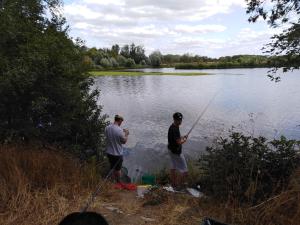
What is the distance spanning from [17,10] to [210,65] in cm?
10359

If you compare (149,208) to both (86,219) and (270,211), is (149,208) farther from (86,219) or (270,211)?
(86,219)

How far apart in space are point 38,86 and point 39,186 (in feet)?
14.2

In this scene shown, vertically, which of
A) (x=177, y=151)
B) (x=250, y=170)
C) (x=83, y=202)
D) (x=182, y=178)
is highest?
(x=250, y=170)

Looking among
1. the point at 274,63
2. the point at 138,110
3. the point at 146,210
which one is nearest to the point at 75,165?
the point at 146,210

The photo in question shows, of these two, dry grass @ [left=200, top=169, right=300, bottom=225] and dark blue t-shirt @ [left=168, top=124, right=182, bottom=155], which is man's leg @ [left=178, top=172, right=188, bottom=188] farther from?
dry grass @ [left=200, top=169, right=300, bottom=225]

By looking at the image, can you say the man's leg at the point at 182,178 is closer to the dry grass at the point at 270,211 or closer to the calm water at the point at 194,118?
the calm water at the point at 194,118

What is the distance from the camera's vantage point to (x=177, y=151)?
28.3ft

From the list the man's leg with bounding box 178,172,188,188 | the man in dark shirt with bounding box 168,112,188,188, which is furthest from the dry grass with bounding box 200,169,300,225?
the man in dark shirt with bounding box 168,112,188,188

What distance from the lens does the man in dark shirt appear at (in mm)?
8445

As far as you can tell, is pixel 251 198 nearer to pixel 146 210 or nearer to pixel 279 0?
pixel 146 210

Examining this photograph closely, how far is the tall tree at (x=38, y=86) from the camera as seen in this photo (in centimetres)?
895

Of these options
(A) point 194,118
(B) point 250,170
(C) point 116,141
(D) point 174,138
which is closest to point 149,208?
(B) point 250,170

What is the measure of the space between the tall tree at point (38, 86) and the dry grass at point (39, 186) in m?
2.65

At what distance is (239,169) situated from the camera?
18.5ft
